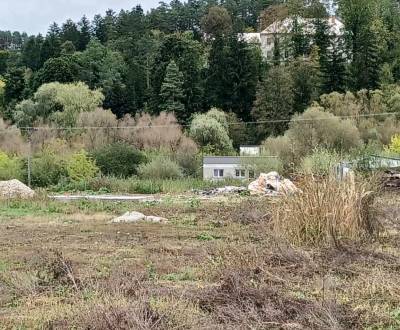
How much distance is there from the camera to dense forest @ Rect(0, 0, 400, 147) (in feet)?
179

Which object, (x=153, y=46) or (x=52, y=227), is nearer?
(x=52, y=227)

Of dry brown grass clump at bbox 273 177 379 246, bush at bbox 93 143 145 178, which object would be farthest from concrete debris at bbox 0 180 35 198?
dry brown grass clump at bbox 273 177 379 246

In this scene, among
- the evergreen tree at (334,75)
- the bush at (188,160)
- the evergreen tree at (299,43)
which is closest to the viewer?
the bush at (188,160)

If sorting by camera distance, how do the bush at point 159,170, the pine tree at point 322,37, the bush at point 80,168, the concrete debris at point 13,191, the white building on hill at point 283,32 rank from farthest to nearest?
the white building on hill at point 283,32
the pine tree at point 322,37
the bush at point 159,170
the bush at point 80,168
the concrete debris at point 13,191

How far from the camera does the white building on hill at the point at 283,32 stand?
65688mm

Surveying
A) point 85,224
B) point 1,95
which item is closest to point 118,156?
point 85,224

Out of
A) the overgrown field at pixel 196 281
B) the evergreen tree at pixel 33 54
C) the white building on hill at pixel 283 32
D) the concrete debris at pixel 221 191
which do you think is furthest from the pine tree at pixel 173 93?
the overgrown field at pixel 196 281

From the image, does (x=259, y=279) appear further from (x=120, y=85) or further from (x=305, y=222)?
(x=120, y=85)

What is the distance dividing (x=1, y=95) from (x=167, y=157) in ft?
97.0

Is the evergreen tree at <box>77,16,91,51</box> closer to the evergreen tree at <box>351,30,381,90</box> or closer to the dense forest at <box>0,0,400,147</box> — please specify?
the dense forest at <box>0,0,400,147</box>

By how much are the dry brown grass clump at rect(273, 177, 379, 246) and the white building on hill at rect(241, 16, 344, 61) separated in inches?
2156

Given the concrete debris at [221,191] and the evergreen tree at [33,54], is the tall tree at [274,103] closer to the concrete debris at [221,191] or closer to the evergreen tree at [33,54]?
the concrete debris at [221,191]

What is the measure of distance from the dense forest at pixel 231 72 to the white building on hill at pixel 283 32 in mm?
620

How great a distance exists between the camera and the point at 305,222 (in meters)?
10.5
